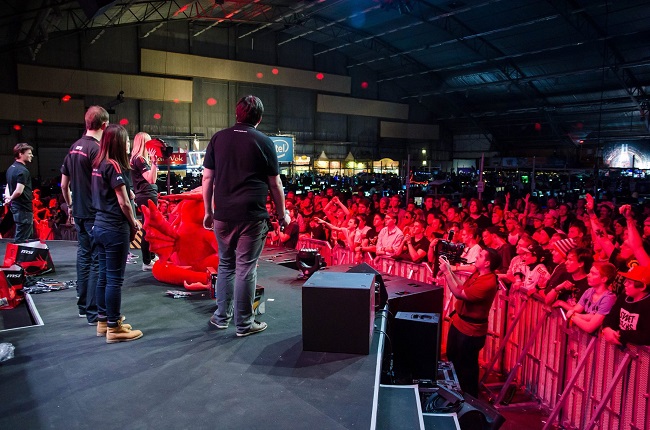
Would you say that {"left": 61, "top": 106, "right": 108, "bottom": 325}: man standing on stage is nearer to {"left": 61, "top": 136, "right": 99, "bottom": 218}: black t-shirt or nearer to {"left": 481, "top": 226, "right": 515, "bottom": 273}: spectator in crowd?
{"left": 61, "top": 136, "right": 99, "bottom": 218}: black t-shirt

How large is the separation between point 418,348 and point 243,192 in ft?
6.55

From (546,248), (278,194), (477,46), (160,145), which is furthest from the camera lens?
(477,46)

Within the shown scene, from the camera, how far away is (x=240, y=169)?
131 inches

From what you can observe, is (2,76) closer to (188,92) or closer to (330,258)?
(188,92)

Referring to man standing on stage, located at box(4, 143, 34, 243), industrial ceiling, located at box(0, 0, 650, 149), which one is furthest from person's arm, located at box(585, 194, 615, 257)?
industrial ceiling, located at box(0, 0, 650, 149)

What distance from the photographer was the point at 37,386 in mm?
2662

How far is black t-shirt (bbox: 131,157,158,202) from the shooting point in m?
5.25

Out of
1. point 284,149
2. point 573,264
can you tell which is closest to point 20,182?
point 573,264

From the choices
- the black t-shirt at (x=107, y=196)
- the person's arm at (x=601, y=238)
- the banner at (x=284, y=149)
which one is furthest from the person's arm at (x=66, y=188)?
the banner at (x=284, y=149)

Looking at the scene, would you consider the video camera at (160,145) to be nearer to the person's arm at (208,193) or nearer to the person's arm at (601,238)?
the person's arm at (208,193)

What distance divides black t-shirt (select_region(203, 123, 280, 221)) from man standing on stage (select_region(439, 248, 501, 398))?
2243 mm

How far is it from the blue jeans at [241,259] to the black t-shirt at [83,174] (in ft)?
3.66

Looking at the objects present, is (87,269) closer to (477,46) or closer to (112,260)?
(112,260)

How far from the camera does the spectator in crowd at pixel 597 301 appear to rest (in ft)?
13.3
